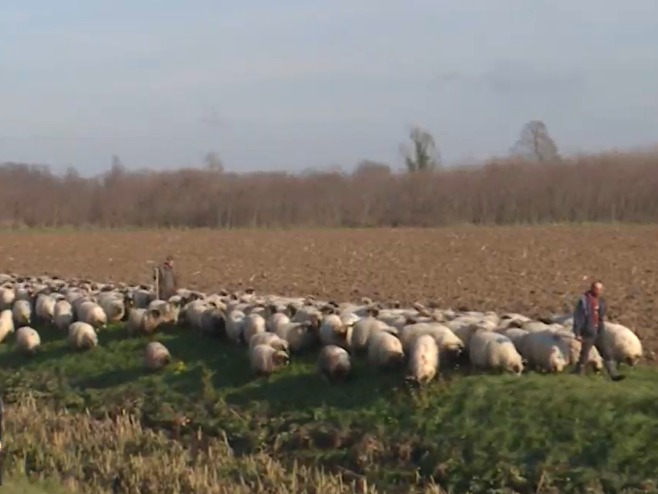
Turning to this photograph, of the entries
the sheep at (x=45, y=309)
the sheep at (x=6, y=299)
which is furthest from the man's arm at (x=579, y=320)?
the sheep at (x=6, y=299)

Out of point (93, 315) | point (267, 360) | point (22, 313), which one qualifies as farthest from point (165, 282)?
point (267, 360)

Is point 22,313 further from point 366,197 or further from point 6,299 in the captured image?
point 366,197

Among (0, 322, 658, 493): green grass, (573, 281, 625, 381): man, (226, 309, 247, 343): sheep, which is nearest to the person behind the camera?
(0, 322, 658, 493): green grass

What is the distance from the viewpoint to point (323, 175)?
86750 mm

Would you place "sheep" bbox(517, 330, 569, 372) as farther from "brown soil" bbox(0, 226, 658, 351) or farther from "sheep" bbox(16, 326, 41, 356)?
"sheep" bbox(16, 326, 41, 356)

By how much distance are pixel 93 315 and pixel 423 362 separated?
8.56 m

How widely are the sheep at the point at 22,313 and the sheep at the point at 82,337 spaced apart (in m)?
2.68

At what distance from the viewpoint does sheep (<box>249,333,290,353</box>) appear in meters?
16.7

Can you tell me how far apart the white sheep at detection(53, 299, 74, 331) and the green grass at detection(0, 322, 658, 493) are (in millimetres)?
3289

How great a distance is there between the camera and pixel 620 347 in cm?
1516

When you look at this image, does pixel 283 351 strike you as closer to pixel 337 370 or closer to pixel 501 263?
pixel 337 370

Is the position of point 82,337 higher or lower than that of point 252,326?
lower

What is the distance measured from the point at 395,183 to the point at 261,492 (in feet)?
217

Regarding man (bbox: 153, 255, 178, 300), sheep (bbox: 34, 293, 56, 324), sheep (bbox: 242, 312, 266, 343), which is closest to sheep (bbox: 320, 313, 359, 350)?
sheep (bbox: 242, 312, 266, 343)
